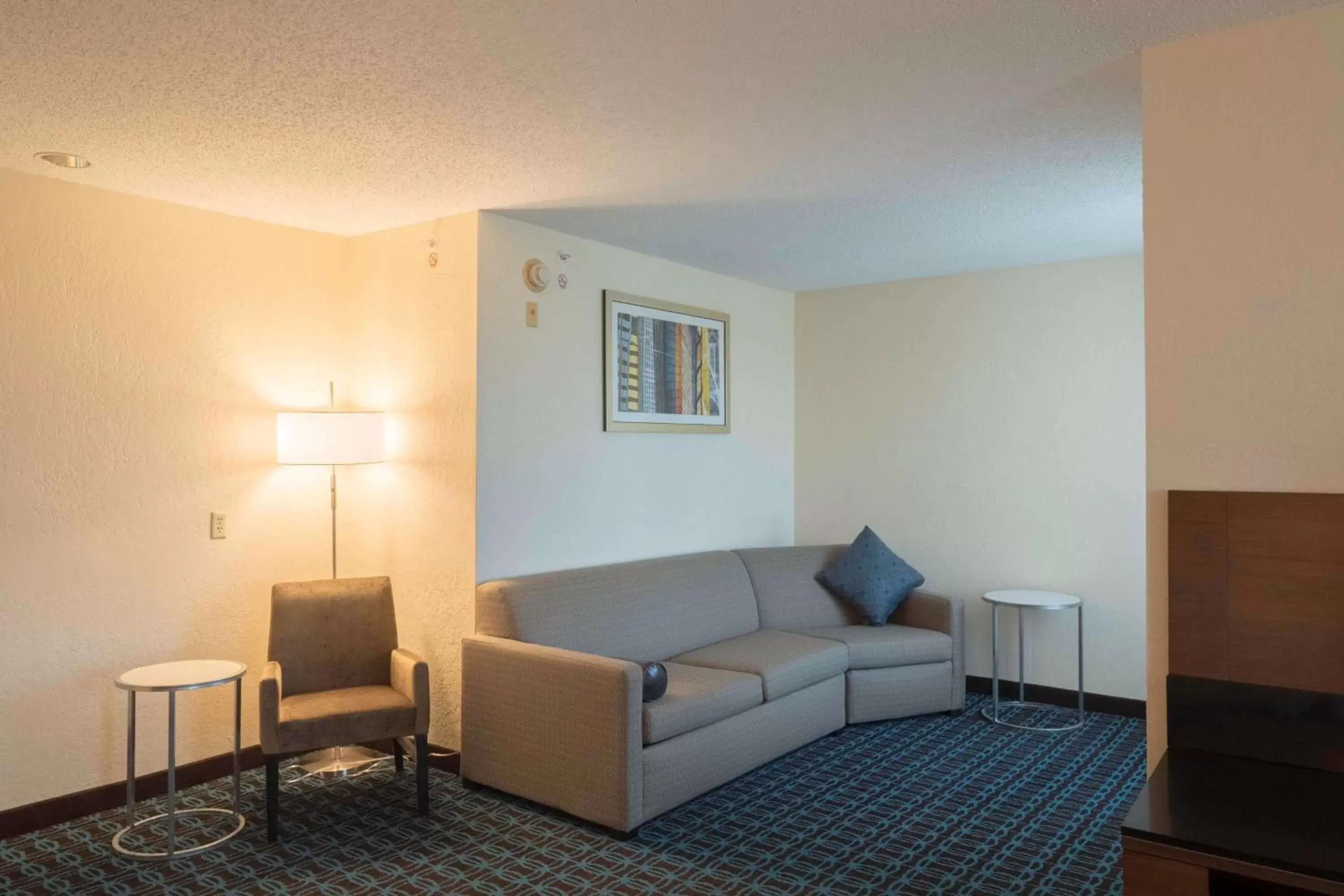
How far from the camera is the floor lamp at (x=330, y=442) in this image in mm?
4059

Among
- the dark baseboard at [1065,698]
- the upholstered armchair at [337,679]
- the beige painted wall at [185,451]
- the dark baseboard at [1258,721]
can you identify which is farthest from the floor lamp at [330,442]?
the dark baseboard at [1065,698]

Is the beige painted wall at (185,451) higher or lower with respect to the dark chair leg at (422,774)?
higher

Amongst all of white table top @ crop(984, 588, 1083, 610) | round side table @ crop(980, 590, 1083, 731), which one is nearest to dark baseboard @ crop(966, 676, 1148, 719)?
round side table @ crop(980, 590, 1083, 731)

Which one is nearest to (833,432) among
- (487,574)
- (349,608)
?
→ (487,574)

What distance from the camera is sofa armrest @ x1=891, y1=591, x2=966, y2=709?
5.03 metres

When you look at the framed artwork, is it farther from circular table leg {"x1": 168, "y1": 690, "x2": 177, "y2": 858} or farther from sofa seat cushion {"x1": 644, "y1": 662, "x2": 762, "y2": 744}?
circular table leg {"x1": 168, "y1": 690, "x2": 177, "y2": 858}

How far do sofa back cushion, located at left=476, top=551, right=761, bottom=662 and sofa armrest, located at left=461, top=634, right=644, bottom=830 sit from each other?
14cm

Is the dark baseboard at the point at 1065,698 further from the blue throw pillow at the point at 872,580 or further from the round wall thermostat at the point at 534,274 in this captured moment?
the round wall thermostat at the point at 534,274

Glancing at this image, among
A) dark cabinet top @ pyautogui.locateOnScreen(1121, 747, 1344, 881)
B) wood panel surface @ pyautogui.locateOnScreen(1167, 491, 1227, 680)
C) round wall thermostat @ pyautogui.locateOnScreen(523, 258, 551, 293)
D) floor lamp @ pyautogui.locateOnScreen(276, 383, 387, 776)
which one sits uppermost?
round wall thermostat @ pyautogui.locateOnScreen(523, 258, 551, 293)

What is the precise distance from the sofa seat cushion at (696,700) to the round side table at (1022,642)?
5.18 ft

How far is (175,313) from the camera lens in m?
4.03

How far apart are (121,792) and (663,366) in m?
3.16

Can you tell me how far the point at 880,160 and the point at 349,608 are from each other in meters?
2.89

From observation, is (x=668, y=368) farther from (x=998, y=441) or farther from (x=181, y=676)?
(x=181, y=676)
